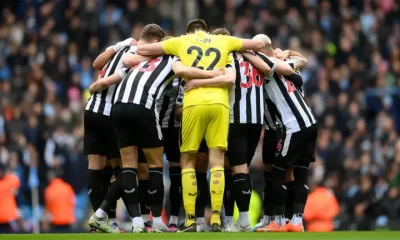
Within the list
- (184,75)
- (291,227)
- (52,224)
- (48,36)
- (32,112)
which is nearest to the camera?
(184,75)

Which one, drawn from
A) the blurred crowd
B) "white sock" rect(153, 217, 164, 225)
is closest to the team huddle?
"white sock" rect(153, 217, 164, 225)

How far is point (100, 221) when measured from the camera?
41.9 ft

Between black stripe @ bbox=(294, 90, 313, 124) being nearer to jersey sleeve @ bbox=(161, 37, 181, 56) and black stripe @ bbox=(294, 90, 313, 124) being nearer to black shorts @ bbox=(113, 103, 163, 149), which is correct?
jersey sleeve @ bbox=(161, 37, 181, 56)

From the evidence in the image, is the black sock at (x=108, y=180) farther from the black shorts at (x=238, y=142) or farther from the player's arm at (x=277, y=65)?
the player's arm at (x=277, y=65)

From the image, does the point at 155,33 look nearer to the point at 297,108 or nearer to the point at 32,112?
the point at 297,108

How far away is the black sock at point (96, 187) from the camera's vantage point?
1340cm

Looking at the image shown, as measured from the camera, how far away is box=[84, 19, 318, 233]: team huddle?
41.3 ft

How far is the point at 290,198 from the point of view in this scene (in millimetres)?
13781

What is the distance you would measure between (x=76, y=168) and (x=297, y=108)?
7.77m

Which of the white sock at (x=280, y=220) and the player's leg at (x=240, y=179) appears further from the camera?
the white sock at (x=280, y=220)

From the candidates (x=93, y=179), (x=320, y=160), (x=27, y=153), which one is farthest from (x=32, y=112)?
(x=93, y=179)

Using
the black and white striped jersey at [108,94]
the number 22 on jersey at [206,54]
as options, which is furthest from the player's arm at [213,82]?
the black and white striped jersey at [108,94]

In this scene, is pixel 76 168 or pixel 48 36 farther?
pixel 48 36

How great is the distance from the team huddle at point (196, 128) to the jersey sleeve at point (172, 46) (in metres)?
0.01
